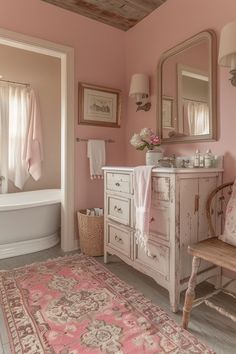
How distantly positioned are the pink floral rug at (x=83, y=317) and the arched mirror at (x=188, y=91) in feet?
4.55

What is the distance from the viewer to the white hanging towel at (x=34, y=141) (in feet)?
11.2

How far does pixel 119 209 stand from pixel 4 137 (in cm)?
221

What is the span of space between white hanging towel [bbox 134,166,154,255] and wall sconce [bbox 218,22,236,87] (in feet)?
2.97

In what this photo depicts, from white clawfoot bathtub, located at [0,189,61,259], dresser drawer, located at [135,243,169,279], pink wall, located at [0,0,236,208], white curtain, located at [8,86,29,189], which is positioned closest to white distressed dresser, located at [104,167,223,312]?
dresser drawer, located at [135,243,169,279]

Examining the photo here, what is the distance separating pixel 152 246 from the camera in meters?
1.76

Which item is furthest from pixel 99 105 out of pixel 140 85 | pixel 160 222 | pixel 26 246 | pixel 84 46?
pixel 26 246

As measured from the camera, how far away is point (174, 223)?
1559 millimetres

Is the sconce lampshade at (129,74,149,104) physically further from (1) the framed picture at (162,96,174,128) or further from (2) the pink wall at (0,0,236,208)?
(1) the framed picture at (162,96,174,128)

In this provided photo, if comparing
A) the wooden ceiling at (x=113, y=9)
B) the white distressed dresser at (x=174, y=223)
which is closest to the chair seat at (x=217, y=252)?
the white distressed dresser at (x=174, y=223)

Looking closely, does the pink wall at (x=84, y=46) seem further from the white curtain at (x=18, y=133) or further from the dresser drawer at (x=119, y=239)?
the white curtain at (x=18, y=133)

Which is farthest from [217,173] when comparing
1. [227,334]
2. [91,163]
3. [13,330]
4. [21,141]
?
[21,141]

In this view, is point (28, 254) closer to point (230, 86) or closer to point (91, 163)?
point (91, 163)

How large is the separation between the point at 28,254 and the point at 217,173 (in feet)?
6.68

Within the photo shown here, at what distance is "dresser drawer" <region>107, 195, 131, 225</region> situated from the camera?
200 cm
